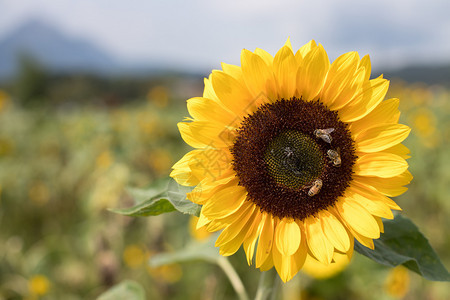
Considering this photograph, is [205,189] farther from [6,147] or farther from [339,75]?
[6,147]

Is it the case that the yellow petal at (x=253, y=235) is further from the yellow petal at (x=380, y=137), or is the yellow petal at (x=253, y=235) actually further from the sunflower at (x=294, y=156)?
the yellow petal at (x=380, y=137)

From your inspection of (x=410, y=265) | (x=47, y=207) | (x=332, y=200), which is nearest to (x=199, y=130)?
(x=332, y=200)

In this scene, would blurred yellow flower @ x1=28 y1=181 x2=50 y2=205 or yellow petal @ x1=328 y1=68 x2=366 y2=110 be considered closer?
yellow petal @ x1=328 y1=68 x2=366 y2=110

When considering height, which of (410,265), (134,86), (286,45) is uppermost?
(286,45)

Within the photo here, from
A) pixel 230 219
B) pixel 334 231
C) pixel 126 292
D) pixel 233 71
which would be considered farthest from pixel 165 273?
pixel 233 71

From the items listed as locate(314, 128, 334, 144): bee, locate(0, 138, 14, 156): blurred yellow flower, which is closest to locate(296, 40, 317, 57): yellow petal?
locate(314, 128, 334, 144): bee

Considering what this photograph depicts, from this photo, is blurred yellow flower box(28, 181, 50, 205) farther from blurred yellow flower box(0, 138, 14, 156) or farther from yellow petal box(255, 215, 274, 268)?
yellow petal box(255, 215, 274, 268)

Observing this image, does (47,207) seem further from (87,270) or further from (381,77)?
(381,77)
